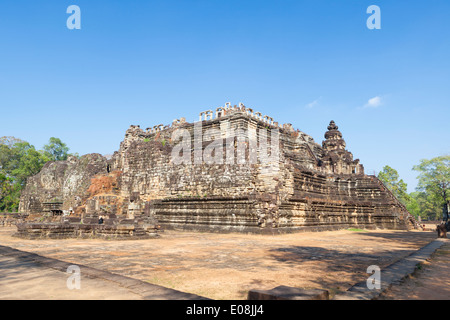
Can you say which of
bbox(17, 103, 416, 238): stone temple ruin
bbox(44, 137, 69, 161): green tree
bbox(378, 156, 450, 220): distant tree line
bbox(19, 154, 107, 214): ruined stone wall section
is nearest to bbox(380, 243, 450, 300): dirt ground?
bbox(17, 103, 416, 238): stone temple ruin

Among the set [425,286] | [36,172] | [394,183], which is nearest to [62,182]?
[36,172]

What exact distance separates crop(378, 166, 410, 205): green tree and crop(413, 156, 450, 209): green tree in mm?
4380

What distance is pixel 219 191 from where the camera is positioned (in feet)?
57.1

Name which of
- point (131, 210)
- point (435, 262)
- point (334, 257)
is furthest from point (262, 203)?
point (131, 210)

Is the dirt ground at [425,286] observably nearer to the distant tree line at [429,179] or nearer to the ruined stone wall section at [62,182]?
the ruined stone wall section at [62,182]

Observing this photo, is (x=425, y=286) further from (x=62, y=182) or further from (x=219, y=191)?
(x=62, y=182)

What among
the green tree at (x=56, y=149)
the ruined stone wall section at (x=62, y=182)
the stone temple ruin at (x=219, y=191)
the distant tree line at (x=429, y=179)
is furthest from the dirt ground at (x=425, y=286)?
the green tree at (x=56, y=149)

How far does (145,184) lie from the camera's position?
22.8 meters

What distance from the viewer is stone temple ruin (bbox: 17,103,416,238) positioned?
14.7 metres

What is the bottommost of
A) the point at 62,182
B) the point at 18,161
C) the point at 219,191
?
the point at 219,191

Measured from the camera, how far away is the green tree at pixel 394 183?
46875mm

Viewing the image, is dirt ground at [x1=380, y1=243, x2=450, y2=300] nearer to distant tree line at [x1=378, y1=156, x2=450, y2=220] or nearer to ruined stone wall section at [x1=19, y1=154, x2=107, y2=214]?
ruined stone wall section at [x1=19, y1=154, x2=107, y2=214]

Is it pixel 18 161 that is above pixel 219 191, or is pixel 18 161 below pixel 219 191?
above

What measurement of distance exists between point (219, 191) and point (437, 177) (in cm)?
4779
